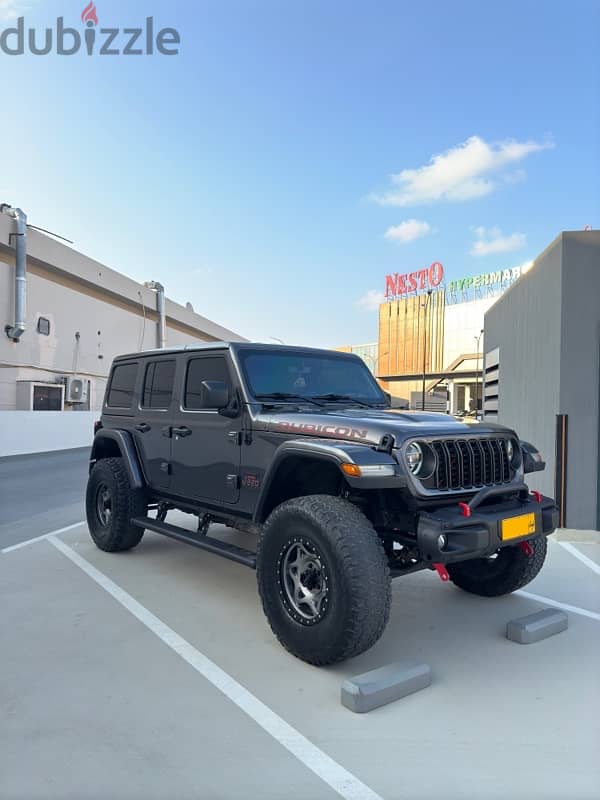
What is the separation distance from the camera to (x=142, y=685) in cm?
323

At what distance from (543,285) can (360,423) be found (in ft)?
18.1

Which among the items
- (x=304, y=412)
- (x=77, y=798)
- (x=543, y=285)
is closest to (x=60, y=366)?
(x=543, y=285)

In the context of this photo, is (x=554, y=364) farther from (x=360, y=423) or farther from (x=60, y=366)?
(x=60, y=366)

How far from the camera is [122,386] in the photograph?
6.27 metres

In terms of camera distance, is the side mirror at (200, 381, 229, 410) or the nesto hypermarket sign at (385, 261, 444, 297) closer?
the side mirror at (200, 381, 229, 410)

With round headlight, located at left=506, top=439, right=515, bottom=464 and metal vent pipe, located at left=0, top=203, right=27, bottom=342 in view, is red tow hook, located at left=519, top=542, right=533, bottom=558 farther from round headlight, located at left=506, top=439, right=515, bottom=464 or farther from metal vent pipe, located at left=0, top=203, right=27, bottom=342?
metal vent pipe, located at left=0, top=203, right=27, bottom=342

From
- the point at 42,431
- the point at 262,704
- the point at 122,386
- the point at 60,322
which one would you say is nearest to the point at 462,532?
the point at 262,704

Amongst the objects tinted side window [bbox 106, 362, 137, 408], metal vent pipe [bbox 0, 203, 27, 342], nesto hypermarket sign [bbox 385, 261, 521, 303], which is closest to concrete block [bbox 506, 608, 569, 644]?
tinted side window [bbox 106, 362, 137, 408]

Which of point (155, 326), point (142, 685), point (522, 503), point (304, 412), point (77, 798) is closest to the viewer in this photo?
point (77, 798)

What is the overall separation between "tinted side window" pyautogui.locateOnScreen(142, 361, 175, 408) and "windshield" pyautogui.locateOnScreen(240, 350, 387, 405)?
1053 millimetres

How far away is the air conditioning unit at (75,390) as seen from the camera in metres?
23.7

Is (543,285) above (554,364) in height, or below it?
above

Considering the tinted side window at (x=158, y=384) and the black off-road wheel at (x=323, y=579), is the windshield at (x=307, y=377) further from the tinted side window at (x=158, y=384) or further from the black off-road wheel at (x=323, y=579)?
the black off-road wheel at (x=323, y=579)

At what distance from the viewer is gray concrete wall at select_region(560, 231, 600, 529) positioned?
7.10 meters
